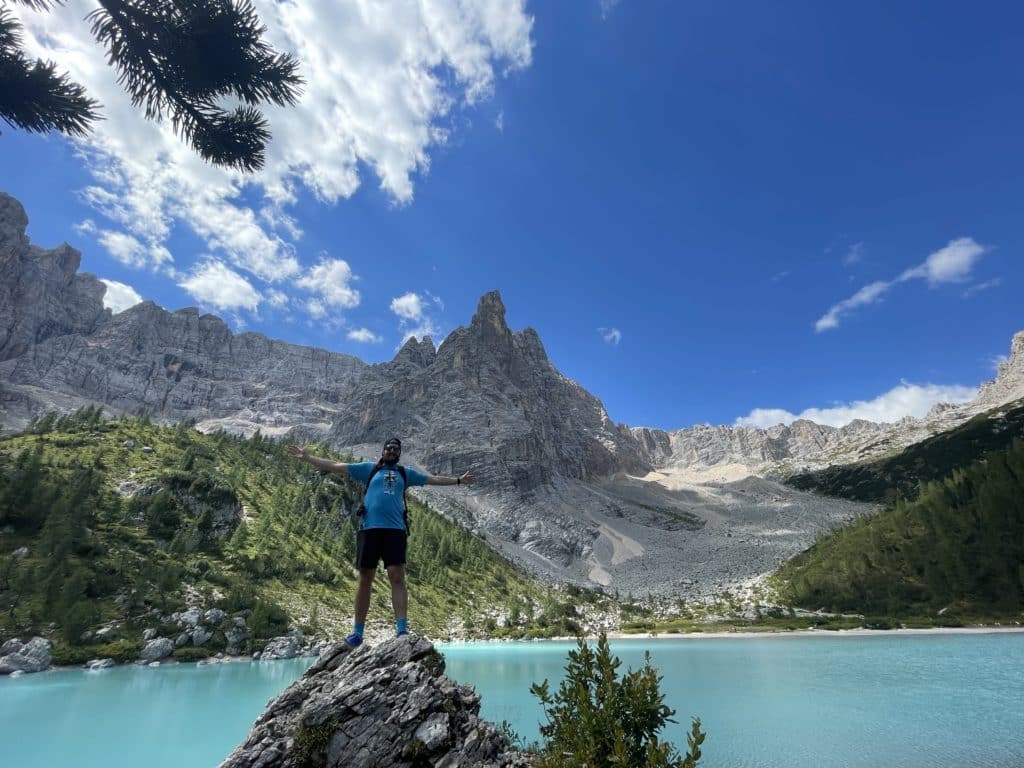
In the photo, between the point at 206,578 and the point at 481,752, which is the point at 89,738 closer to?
the point at 481,752

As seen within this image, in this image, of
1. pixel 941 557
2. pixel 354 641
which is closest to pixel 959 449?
pixel 941 557

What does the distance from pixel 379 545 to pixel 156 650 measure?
39.4 meters

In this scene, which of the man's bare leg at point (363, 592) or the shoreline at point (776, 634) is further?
the shoreline at point (776, 634)

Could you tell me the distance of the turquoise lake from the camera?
14797mm

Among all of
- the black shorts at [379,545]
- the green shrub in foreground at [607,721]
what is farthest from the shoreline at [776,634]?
the green shrub in foreground at [607,721]

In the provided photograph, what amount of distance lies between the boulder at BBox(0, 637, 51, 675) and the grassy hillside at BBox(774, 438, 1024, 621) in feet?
322

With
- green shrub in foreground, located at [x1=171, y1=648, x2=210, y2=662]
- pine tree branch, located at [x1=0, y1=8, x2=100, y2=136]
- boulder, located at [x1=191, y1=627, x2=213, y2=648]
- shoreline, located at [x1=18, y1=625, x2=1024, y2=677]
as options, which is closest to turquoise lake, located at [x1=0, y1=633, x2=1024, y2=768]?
green shrub in foreground, located at [x1=171, y1=648, x2=210, y2=662]

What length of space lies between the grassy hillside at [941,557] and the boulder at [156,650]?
9152cm

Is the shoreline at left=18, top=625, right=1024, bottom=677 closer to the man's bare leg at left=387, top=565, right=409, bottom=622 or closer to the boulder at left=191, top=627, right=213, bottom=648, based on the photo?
the boulder at left=191, top=627, right=213, bottom=648

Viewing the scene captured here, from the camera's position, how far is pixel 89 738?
17188mm

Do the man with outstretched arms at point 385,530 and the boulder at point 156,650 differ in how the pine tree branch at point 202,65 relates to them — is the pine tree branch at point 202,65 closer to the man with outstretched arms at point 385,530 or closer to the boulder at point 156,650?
the man with outstretched arms at point 385,530

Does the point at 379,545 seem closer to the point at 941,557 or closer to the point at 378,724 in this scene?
the point at 378,724

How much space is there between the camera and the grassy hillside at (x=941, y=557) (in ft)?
233

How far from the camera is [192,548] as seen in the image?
51.5 m
